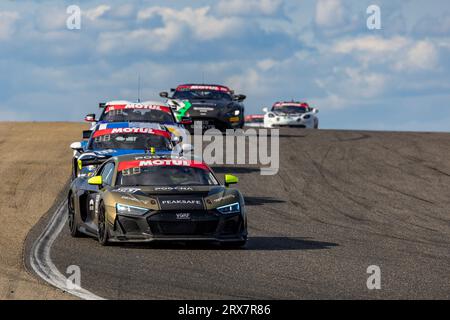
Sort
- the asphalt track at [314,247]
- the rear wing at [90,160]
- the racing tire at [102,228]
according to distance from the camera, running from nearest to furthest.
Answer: the asphalt track at [314,247]
the racing tire at [102,228]
the rear wing at [90,160]

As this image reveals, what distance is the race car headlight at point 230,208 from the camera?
1484 centimetres

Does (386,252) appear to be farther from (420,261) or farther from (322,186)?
(322,186)

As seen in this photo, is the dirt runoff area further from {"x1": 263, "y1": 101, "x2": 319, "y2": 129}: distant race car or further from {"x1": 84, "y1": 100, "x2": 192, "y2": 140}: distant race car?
{"x1": 263, "y1": 101, "x2": 319, "y2": 129}: distant race car

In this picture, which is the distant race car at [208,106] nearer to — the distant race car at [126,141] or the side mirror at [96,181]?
the distant race car at [126,141]

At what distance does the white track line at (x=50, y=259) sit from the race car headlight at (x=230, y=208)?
2.18 meters

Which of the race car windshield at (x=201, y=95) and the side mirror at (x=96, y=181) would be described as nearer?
the side mirror at (x=96, y=181)

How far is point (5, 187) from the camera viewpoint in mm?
22391

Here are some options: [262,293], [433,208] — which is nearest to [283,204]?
[433,208]

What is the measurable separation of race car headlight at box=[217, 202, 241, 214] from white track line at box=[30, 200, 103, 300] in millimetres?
2184

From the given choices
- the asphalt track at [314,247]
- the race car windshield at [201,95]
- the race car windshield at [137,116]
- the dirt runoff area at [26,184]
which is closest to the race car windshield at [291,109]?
the dirt runoff area at [26,184]

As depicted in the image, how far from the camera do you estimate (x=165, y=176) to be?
15.7 meters

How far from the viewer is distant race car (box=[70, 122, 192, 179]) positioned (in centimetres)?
2077

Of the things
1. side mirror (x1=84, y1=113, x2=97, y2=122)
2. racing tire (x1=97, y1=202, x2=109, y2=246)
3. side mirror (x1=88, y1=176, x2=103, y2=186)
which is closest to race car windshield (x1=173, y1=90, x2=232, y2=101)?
side mirror (x1=84, y1=113, x2=97, y2=122)

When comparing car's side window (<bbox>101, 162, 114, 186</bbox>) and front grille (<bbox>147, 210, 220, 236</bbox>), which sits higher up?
car's side window (<bbox>101, 162, 114, 186</bbox>)
